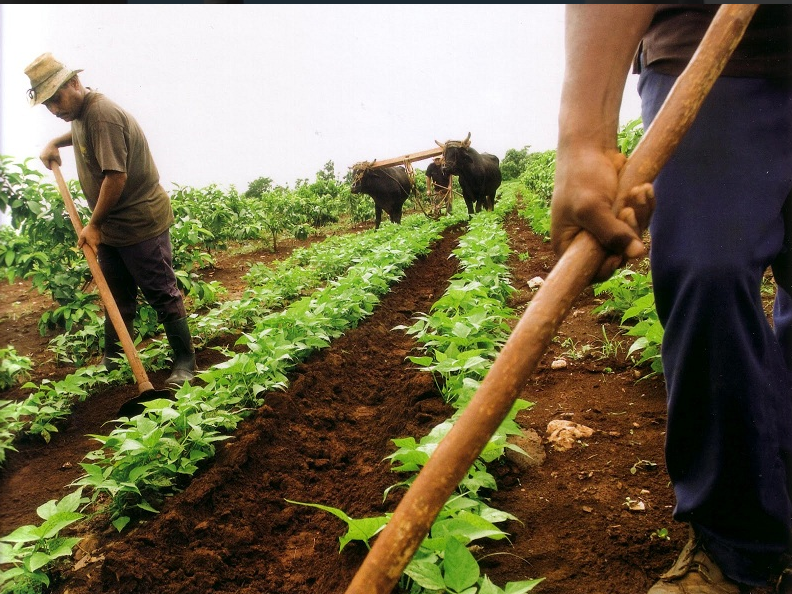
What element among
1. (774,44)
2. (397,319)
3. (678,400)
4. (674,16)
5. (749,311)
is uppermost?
(674,16)

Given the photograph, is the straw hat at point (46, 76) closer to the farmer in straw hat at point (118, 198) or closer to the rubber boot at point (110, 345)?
the farmer in straw hat at point (118, 198)

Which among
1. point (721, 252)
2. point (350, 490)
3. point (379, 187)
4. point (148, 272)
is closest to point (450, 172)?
point (379, 187)

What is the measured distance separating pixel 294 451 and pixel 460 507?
108 cm

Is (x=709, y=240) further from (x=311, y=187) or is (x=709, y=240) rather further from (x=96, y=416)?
(x=311, y=187)

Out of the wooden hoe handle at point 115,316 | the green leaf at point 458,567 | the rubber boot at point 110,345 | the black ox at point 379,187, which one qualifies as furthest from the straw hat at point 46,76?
the black ox at point 379,187

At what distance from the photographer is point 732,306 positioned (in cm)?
100

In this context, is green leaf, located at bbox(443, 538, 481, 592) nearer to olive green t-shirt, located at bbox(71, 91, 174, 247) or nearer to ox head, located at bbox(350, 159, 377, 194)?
olive green t-shirt, located at bbox(71, 91, 174, 247)

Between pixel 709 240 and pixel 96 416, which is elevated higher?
pixel 709 240

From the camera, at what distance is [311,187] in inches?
757

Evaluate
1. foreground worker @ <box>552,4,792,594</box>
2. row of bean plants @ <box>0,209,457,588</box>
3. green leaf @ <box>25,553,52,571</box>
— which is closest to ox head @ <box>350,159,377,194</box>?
row of bean plants @ <box>0,209,457,588</box>

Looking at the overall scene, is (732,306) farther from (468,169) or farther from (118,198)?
(468,169)

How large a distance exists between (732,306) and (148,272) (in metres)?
3.48

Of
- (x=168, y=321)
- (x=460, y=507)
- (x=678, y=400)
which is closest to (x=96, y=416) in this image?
(x=168, y=321)

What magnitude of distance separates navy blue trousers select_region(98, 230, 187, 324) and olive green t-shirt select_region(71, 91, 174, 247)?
0.08 m
